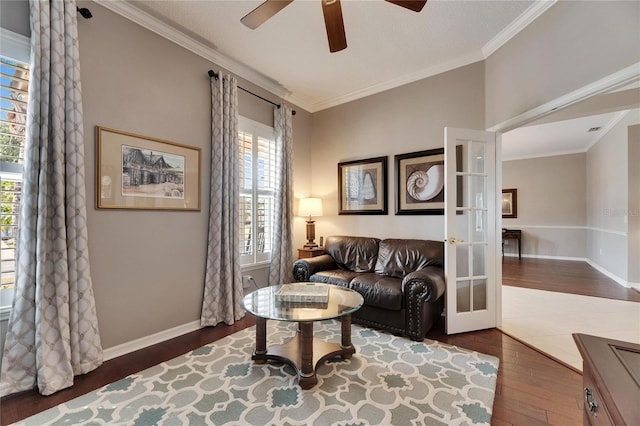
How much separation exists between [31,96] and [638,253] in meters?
7.42

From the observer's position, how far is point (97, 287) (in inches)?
86.7

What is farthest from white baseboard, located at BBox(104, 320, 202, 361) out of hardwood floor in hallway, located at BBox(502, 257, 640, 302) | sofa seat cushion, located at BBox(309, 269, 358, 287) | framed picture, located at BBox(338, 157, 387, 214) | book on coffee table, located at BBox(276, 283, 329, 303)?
hardwood floor in hallway, located at BBox(502, 257, 640, 302)

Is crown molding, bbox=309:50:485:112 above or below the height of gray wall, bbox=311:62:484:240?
above

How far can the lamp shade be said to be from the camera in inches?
157

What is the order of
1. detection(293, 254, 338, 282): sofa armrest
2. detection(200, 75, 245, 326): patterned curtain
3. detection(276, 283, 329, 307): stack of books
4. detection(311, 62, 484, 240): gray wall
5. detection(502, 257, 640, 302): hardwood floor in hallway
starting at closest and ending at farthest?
detection(276, 283, 329, 307): stack of books
detection(200, 75, 245, 326): patterned curtain
detection(311, 62, 484, 240): gray wall
detection(293, 254, 338, 282): sofa armrest
detection(502, 257, 640, 302): hardwood floor in hallway

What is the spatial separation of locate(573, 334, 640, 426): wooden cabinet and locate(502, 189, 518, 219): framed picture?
7930mm

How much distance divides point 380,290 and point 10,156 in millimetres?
3039

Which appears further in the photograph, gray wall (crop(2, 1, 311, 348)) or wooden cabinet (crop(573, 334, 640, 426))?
gray wall (crop(2, 1, 311, 348))

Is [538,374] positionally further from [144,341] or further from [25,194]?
[25,194]

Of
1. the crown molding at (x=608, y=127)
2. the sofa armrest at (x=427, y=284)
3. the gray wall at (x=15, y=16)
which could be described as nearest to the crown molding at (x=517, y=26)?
the sofa armrest at (x=427, y=284)

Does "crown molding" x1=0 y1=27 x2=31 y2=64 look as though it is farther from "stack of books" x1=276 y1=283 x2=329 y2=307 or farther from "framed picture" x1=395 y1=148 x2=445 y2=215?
"framed picture" x1=395 y1=148 x2=445 y2=215

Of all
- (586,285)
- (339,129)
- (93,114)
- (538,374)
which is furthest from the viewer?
(586,285)

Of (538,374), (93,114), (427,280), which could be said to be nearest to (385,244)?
(427,280)

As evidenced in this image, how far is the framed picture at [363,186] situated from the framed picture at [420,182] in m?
0.22
